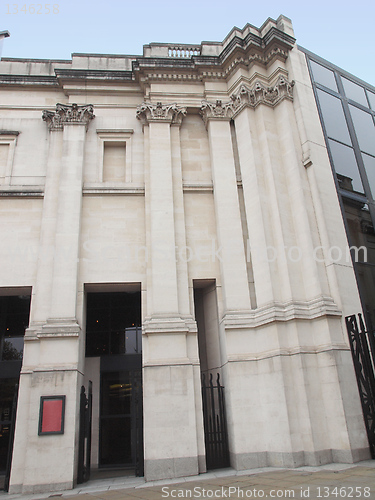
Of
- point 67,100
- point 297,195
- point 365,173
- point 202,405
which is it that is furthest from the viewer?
point 67,100

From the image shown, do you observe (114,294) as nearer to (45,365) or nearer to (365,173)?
(45,365)

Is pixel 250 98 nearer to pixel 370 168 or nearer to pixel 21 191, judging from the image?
pixel 370 168

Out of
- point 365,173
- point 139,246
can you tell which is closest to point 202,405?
point 139,246

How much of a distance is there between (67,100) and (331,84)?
1283cm

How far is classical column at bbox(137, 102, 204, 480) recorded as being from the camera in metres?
11.3

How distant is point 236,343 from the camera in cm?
1288

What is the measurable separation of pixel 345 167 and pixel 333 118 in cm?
269

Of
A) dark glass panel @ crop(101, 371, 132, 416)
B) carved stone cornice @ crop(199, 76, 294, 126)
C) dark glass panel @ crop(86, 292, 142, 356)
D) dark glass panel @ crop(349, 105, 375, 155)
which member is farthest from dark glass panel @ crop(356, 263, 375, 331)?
dark glass panel @ crop(101, 371, 132, 416)

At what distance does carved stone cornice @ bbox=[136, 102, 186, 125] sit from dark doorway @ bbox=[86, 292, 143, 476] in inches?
313

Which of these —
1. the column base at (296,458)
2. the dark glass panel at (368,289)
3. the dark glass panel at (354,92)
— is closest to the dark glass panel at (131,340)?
the column base at (296,458)

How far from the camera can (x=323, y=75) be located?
17844 millimetres

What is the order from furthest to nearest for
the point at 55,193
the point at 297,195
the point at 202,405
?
the point at 55,193 → the point at 297,195 → the point at 202,405

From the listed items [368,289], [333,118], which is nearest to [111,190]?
[333,118]

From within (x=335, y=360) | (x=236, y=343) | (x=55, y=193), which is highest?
(x=55, y=193)
